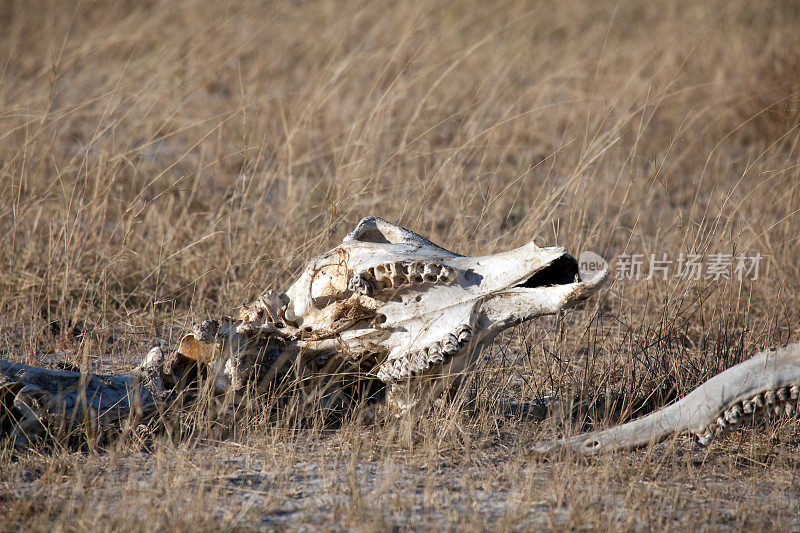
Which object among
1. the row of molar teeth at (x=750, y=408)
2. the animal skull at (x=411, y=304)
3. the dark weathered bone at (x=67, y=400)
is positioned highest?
the animal skull at (x=411, y=304)

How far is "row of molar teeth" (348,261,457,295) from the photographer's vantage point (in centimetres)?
226

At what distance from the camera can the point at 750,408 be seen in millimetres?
2217

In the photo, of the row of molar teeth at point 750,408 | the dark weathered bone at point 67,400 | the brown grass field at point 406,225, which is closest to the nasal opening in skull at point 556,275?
the brown grass field at point 406,225

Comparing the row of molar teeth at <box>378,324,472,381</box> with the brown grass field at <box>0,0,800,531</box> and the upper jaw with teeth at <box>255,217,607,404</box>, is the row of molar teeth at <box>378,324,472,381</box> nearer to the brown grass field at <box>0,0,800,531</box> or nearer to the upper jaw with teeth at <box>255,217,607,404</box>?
the upper jaw with teeth at <box>255,217,607,404</box>

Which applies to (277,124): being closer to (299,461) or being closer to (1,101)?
(1,101)

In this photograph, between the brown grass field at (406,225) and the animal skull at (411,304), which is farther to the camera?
the animal skull at (411,304)

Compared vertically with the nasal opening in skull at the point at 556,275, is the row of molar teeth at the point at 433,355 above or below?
below

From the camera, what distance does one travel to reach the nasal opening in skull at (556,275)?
224 cm

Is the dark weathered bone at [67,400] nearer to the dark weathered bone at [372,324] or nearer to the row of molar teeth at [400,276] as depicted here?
the dark weathered bone at [372,324]

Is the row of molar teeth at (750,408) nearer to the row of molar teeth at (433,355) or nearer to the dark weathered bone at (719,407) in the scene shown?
the dark weathered bone at (719,407)

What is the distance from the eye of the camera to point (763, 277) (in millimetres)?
3668

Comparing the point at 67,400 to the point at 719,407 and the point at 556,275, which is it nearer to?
the point at 556,275

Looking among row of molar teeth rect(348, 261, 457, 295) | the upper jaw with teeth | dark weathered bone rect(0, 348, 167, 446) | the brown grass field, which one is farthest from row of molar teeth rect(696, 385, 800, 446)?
dark weathered bone rect(0, 348, 167, 446)

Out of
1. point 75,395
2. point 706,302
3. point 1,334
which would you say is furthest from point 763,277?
point 1,334
